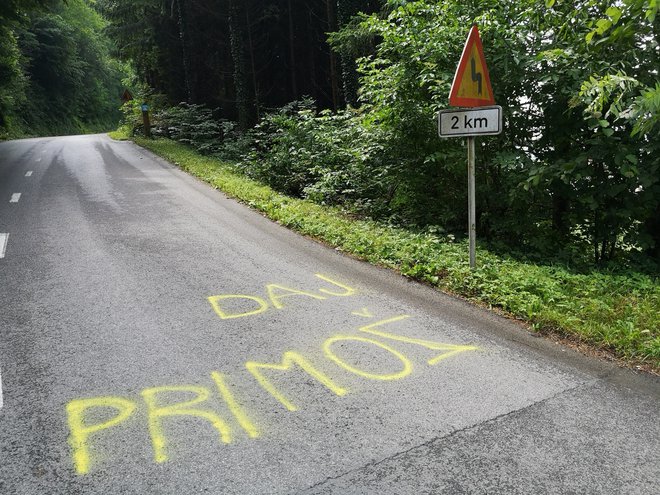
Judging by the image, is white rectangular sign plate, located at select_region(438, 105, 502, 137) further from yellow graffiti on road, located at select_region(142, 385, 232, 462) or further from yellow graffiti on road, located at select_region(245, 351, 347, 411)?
yellow graffiti on road, located at select_region(142, 385, 232, 462)

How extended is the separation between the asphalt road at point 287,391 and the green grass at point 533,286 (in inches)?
11.8

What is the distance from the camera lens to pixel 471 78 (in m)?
5.41

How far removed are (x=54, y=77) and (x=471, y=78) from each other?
56.9m

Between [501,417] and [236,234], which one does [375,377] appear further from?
[236,234]

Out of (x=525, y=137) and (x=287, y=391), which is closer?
(x=287, y=391)

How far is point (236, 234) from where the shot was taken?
8.02 meters

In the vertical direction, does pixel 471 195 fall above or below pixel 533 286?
above

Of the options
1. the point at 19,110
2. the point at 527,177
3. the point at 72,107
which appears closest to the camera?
the point at 527,177

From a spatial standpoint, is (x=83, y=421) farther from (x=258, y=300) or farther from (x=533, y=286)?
(x=533, y=286)

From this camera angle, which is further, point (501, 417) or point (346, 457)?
point (501, 417)

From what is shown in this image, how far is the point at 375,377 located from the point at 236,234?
4.89 meters

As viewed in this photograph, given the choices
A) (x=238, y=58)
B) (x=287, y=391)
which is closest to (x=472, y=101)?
(x=287, y=391)

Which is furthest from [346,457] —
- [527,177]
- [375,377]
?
[527,177]

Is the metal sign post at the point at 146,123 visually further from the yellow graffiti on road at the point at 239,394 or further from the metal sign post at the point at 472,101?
the yellow graffiti on road at the point at 239,394
